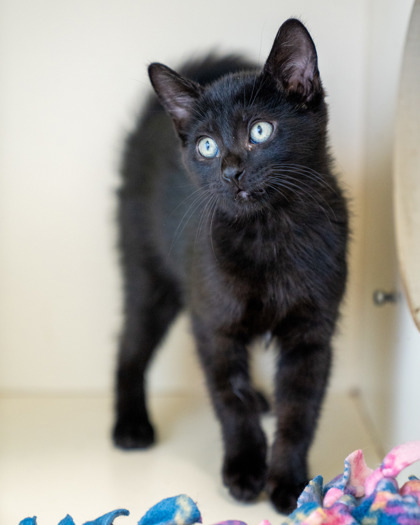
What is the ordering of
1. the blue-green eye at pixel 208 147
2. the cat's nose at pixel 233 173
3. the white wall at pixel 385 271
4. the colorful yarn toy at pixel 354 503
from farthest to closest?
the white wall at pixel 385 271 → the blue-green eye at pixel 208 147 → the cat's nose at pixel 233 173 → the colorful yarn toy at pixel 354 503

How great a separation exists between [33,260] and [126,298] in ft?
1.21

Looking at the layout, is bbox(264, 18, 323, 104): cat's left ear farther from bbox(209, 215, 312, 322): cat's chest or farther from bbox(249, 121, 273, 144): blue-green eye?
bbox(209, 215, 312, 322): cat's chest

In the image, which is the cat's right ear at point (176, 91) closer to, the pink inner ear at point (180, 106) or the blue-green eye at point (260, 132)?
the pink inner ear at point (180, 106)

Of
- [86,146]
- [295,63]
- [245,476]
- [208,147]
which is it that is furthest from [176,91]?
[245,476]

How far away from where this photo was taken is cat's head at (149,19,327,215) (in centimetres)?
110

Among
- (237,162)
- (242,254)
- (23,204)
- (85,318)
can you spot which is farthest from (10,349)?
(237,162)

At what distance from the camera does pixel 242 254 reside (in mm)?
1245

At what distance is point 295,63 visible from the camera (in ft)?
3.73

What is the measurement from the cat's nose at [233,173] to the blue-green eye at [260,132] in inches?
3.0

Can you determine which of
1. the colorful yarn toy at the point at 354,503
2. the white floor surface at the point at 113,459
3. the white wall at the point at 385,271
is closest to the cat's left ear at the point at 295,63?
the white wall at the point at 385,271

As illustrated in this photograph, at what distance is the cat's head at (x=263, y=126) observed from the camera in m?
1.10

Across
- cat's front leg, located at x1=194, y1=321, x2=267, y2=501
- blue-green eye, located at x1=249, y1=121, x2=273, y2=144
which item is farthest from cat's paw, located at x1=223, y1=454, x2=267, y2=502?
blue-green eye, located at x1=249, y1=121, x2=273, y2=144

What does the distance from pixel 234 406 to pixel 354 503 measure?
433mm

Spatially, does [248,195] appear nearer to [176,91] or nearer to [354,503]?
[176,91]
